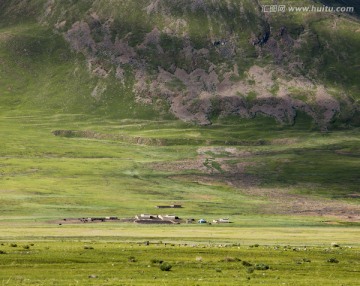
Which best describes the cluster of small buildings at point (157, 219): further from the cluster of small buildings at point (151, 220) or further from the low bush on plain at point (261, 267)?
the low bush on plain at point (261, 267)

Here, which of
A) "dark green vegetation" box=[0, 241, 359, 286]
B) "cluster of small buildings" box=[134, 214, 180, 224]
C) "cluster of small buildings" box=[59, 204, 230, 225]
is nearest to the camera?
"dark green vegetation" box=[0, 241, 359, 286]

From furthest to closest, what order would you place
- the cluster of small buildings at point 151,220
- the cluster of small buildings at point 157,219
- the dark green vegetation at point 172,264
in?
the cluster of small buildings at point 157,219 → the cluster of small buildings at point 151,220 → the dark green vegetation at point 172,264

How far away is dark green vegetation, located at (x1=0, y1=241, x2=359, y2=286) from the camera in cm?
5572

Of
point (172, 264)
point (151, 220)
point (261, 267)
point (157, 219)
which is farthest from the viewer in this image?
point (157, 219)

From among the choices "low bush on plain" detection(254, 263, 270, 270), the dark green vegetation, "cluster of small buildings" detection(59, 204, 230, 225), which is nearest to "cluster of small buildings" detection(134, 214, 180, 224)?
"cluster of small buildings" detection(59, 204, 230, 225)

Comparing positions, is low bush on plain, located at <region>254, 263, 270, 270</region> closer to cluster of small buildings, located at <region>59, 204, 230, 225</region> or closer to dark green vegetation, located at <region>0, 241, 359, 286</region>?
dark green vegetation, located at <region>0, 241, 359, 286</region>

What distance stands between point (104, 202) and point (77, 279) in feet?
431

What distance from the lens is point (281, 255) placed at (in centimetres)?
7750

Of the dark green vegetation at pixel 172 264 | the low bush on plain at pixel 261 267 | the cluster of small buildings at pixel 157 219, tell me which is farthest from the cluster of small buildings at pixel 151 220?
the low bush on plain at pixel 261 267

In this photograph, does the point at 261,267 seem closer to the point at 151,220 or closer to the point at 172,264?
the point at 172,264

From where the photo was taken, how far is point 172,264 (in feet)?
216

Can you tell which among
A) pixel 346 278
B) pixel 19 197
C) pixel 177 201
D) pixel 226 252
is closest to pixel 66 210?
pixel 19 197

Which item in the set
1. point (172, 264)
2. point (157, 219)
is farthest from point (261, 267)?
point (157, 219)

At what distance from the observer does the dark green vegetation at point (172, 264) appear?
55716mm
